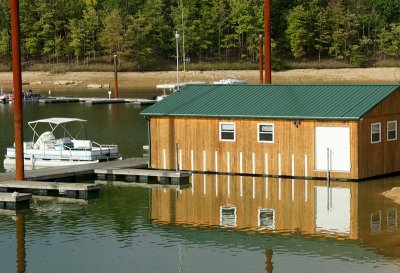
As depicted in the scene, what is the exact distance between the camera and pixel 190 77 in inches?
5846

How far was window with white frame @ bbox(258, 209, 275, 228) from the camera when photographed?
1404 inches

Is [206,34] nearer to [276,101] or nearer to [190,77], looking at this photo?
[190,77]

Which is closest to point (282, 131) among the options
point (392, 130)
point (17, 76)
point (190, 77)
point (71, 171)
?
point (392, 130)

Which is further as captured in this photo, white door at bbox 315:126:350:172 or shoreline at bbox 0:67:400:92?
shoreline at bbox 0:67:400:92

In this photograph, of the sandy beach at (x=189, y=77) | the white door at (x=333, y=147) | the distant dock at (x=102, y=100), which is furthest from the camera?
the sandy beach at (x=189, y=77)

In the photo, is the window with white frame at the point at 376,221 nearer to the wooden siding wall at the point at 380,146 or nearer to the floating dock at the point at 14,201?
the wooden siding wall at the point at 380,146

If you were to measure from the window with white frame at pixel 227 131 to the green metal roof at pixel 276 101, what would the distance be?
0.57 meters

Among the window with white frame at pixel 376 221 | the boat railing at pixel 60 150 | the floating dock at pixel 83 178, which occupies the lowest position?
the window with white frame at pixel 376 221

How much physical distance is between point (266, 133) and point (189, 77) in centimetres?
10232

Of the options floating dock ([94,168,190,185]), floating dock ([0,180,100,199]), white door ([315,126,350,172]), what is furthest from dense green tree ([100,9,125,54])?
floating dock ([0,180,100,199])

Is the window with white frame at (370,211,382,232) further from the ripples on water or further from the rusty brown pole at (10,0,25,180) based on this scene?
the rusty brown pole at (10,0,25,180)

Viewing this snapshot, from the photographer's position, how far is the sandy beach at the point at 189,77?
146250 mm

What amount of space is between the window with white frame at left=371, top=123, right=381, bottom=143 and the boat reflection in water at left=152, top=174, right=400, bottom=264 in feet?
5.99

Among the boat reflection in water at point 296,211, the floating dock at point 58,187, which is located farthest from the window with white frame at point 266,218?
the floating dock at point 58,187
